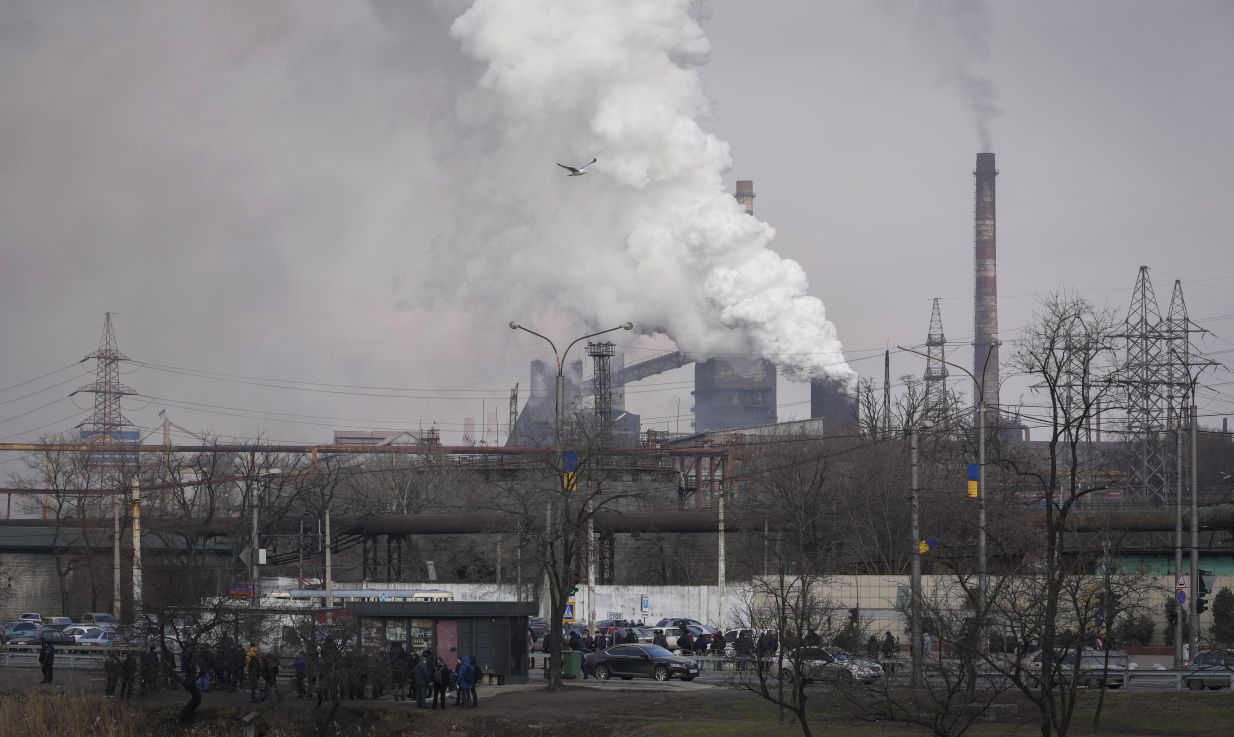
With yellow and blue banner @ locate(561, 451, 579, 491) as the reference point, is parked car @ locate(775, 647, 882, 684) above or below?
below

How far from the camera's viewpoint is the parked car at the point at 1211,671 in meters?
37.1

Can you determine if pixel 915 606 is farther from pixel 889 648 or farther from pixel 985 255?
pixel 985 255

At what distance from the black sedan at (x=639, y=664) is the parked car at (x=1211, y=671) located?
15.2 metres

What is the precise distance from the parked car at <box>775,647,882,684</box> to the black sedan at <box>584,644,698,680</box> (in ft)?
13.2

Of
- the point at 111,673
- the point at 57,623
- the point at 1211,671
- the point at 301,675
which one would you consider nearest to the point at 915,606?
the point at 1211,671

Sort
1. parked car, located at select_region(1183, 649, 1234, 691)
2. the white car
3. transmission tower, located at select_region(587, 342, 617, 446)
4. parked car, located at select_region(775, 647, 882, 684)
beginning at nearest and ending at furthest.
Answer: parked car, located at select_region(775, 647, 882, 684) < parked car, located at select_region(1183, 649, 1234, 691) < the white car < transmission tower, located at select_region(587, 342, 617, 446)

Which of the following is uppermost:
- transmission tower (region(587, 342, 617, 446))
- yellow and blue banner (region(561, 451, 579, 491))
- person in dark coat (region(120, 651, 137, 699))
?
transmission tower (region(587, 342, 617, 446))

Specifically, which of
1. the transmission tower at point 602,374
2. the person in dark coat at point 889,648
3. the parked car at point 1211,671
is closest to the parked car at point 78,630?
the person in dark coat at point 889,648

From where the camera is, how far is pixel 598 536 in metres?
68.7

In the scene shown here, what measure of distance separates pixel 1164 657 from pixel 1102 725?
2283cm

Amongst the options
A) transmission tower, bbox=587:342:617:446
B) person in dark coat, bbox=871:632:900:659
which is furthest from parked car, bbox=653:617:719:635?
transmission tower, bbox=587:342:617:446

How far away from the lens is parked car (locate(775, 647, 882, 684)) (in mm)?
27219

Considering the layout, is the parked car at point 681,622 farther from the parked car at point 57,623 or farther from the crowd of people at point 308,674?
the parked car at point 57,623

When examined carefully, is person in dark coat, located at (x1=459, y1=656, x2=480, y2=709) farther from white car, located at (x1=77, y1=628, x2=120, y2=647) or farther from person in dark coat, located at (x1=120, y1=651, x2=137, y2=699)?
white car, located at (x1=77, y1=628, x2=120, y2=647)
